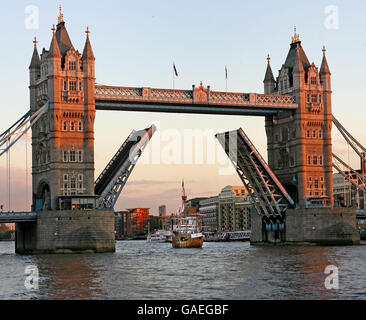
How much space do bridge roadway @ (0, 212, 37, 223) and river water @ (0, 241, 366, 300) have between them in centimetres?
1417

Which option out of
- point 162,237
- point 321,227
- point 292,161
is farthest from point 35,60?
point 162,237

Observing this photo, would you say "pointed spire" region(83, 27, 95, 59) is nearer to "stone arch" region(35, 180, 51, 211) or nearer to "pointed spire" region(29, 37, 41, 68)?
"pointed spire" region(29, 37, 41, 68)

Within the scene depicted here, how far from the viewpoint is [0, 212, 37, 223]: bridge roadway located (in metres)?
76.9

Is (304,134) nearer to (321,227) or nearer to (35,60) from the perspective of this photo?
(321,227)

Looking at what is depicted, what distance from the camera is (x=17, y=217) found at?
7812 centimetres

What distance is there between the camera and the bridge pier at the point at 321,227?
88.2 m

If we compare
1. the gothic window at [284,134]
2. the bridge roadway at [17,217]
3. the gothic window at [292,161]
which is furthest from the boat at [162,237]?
the bridge roadway at [17,217]

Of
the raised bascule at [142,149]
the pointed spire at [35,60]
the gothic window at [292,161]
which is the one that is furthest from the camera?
the gothic window at [292,161]

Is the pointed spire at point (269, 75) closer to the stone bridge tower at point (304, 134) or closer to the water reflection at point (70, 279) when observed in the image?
the stone bridge tower at point (304, 134)

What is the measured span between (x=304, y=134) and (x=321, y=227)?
1100 cm

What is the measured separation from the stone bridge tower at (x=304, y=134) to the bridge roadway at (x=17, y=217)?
102ft
